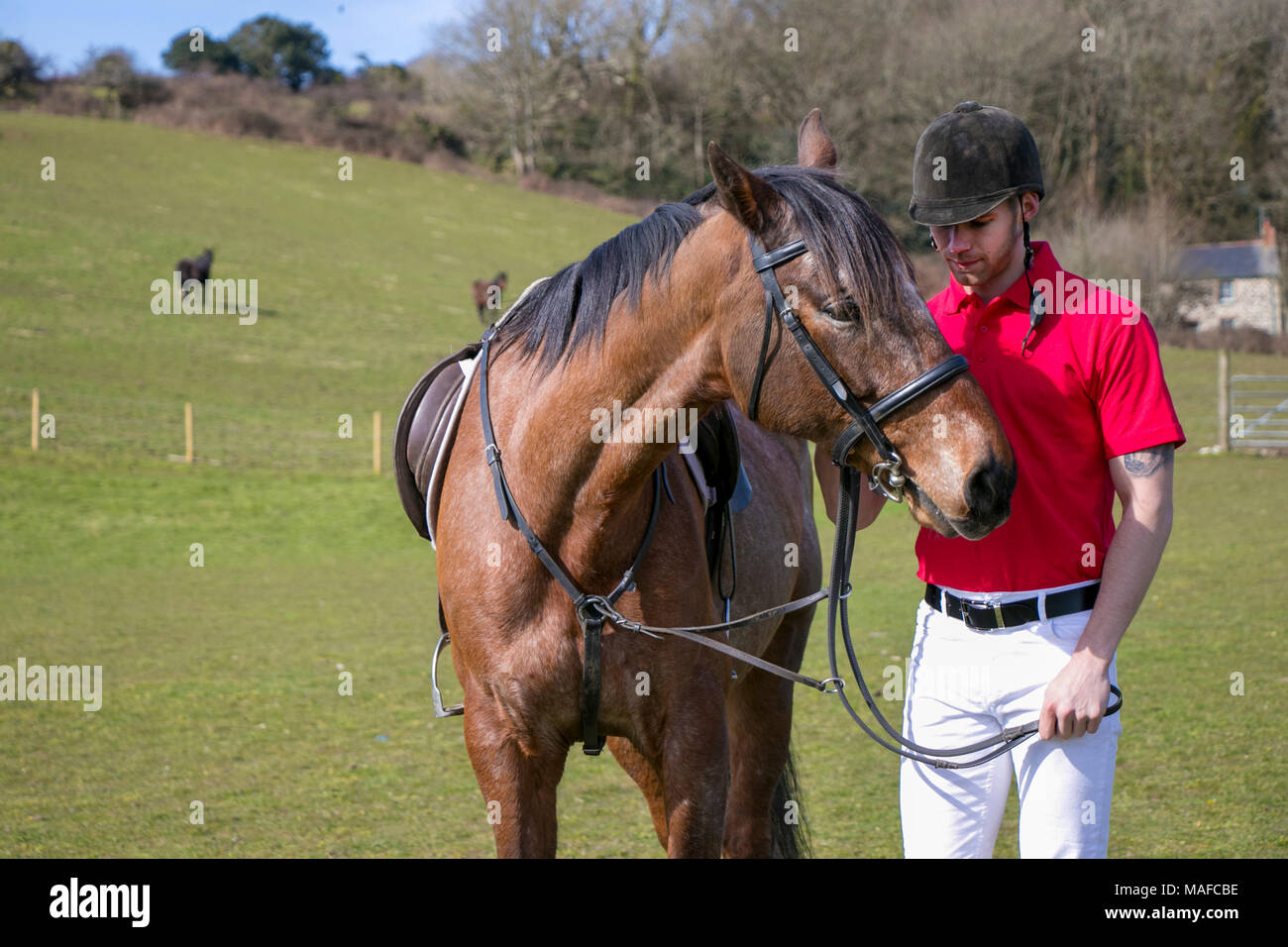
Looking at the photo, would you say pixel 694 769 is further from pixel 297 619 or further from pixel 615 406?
pixel 297 619

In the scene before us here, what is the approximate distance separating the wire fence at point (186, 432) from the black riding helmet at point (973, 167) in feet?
50.0

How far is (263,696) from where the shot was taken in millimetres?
7340

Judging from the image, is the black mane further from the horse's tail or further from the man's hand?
the horse's tail

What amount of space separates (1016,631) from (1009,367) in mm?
572

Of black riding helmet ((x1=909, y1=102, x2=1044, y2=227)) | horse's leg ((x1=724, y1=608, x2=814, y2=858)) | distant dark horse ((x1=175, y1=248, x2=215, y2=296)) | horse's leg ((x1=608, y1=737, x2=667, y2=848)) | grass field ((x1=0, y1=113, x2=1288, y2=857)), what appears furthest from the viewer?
distant dark horse ((x1=175, y1=248, x2=215, y2=296))

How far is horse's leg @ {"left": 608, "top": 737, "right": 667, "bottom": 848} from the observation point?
9.45ft

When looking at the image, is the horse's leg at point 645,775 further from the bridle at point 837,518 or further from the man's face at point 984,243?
the man's face at point 984,243

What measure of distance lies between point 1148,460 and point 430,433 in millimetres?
1992

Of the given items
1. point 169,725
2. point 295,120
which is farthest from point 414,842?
point 295,120

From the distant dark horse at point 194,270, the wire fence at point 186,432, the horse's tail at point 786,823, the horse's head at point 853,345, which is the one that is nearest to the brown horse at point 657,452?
the horse's head at point 853,345

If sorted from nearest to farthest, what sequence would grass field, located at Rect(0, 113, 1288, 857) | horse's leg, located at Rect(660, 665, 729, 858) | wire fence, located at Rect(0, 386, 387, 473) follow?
horse's leg, located at Rect(660, 665, 729, 858) < grass field, located at Rect(0, 113, 1288, 857) < wire fence, located at Rect(0, 386, 387, 473)

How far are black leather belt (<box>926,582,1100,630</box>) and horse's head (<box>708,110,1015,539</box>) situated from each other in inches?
14.4

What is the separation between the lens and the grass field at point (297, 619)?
4992 mm

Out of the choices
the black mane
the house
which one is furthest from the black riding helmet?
the house
